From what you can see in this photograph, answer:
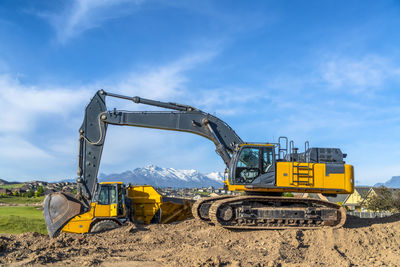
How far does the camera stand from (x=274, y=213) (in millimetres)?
13430

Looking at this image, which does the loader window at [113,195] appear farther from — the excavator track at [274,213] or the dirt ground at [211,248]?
the excavator track at [274,213]

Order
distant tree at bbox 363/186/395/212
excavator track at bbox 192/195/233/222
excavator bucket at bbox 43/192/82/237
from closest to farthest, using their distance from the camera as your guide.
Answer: excavator bucket at bbox 43/192/82/237 < excavator track at bbox 192/195/233/222 < distant tree at bbox 363/186/395/212

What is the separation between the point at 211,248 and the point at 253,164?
4043 millimetres

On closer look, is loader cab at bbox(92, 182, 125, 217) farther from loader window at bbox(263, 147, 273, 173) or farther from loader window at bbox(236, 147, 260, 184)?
loader window at bbox(263, 147, 273, 173)

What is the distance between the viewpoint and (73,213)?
13.1m

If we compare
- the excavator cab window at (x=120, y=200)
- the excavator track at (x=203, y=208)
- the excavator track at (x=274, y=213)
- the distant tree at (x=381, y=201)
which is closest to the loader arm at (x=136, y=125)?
the excavator track at (x=203, y=208)

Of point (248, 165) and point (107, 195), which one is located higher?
point (248, 165)

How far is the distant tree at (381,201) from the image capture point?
40.6 m

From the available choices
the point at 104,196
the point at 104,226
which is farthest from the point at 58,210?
the point at 104,196

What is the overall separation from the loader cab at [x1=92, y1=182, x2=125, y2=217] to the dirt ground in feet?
7.54

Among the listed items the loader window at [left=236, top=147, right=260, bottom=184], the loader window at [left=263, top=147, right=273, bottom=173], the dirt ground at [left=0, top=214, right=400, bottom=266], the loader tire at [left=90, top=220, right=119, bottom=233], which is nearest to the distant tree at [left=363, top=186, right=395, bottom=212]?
the dirt ground at [left=0, top=214, right=400, bottom=266]

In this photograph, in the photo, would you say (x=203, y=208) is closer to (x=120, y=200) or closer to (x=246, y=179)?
(x=246, y=179)

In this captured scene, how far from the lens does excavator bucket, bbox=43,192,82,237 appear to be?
42.6 feet

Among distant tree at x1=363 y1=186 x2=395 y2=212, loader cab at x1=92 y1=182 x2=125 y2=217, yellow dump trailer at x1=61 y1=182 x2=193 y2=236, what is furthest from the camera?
distant tree at x1=363 y1=186 x2=395 y2=212
